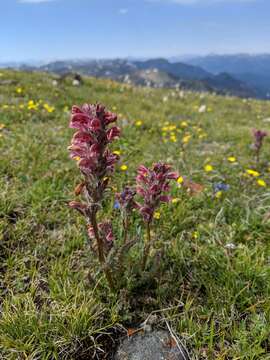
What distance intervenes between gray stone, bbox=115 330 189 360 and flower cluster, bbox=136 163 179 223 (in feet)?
3.33

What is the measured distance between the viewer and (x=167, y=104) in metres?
12.9

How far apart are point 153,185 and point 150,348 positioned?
1360mm

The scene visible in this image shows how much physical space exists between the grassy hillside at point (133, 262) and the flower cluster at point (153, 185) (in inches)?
25.2

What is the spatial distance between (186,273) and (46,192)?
2261mm

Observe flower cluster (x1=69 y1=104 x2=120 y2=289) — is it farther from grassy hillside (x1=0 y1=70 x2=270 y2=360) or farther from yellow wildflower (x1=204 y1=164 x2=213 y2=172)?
yellow wildflower (x1=204 y1=164 x2=213 y2=172)

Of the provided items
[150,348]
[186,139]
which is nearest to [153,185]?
[150,348]

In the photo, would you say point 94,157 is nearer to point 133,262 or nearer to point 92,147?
point 92,147

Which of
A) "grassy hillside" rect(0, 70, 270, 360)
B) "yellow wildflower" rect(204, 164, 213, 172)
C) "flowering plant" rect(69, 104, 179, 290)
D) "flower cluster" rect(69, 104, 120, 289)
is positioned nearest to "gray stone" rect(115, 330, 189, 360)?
"grassy hillside" rect(0, 70, 270, 360)

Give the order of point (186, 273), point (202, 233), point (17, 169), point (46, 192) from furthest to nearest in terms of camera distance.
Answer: point (17, 169), point (46, 192), point (202, 233), point (186, 273)

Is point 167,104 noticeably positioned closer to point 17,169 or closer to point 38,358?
point 17,169

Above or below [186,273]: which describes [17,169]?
above

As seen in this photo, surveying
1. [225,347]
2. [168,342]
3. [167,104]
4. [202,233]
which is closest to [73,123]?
[168,342]

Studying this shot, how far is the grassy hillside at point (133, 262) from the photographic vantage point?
2777 mm

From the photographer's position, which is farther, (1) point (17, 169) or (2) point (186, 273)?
(1) point (17, 169)
